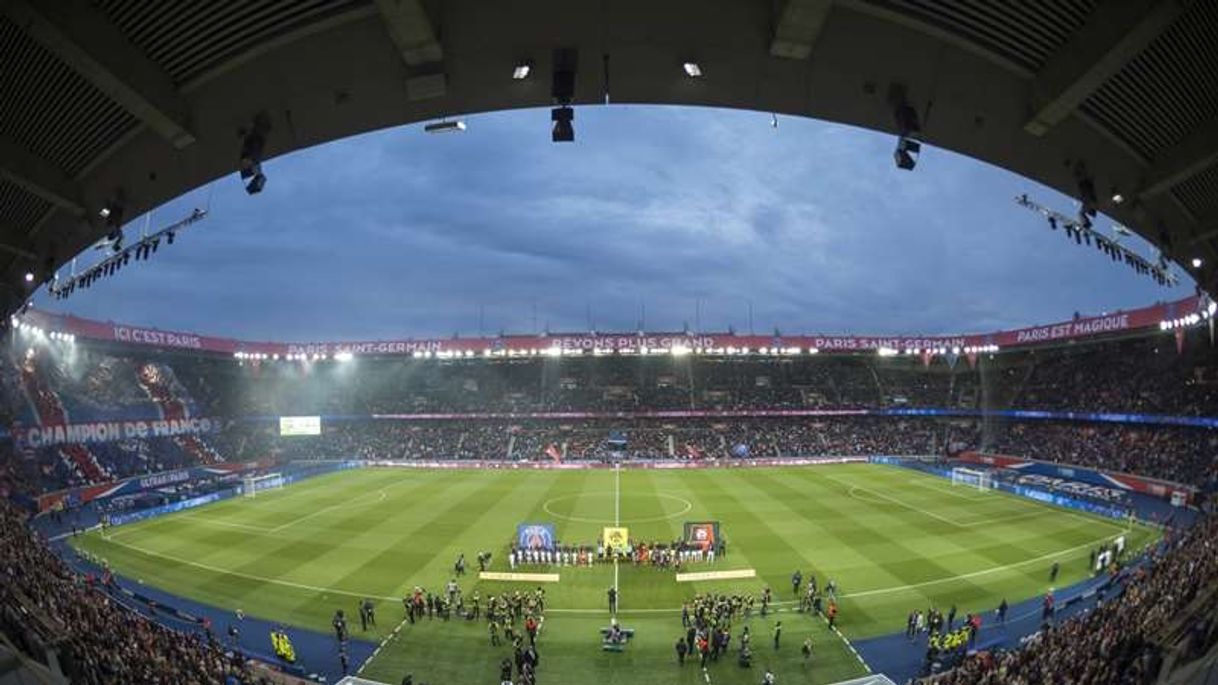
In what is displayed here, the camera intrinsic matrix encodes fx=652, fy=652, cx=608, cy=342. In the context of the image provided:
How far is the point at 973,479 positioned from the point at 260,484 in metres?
59.4

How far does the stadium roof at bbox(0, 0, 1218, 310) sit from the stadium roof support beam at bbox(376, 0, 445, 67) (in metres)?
0.02

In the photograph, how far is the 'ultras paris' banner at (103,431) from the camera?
48062mm

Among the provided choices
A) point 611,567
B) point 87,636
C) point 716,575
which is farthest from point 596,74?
point 611,567

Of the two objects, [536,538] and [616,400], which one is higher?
[616,400]

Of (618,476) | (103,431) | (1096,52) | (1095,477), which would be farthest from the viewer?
(618,476)

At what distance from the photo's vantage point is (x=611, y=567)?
104 feet

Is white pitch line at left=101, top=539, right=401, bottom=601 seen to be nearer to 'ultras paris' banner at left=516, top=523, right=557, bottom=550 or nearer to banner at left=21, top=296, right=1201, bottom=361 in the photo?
'ultras paris' banner at left=516, top=523, right=557, bottom=550

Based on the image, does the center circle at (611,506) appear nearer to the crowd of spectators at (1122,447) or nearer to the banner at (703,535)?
the banner at (703,535)

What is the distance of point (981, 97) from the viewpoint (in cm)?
811

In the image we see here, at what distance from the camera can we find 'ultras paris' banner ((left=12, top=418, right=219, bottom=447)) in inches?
1892

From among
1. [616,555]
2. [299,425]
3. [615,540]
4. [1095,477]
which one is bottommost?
[616,555]

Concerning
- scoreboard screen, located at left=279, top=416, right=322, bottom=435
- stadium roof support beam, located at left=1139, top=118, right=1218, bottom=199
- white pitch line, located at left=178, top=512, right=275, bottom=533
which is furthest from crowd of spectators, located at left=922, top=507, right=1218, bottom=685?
scoreboard screen, located at left=279, top=416, right=322, bottom=435

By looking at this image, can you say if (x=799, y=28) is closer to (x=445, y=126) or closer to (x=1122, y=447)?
(x=445, y=126)

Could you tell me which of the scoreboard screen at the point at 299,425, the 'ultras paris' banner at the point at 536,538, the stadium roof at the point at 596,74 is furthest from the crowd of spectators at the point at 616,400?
the stadium roof at the point at 596,74
